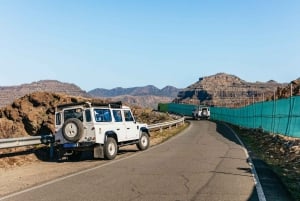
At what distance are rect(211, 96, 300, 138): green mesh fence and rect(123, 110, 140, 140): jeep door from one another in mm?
9270

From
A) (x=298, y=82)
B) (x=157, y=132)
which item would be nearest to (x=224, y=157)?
(x=157, y=132)

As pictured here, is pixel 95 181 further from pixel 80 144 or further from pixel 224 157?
pixel 224 157

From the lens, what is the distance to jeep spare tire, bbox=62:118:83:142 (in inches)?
648

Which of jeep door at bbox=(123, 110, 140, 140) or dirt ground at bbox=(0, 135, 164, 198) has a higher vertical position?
jeep door at bbox=(123, 110, 140, 140)

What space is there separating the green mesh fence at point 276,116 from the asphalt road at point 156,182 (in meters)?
9.56

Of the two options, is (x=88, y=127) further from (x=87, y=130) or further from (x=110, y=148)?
(x=110, y=148)

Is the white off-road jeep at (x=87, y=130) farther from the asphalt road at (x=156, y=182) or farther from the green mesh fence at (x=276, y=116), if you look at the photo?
the green mesh fence at (x=276, y=116)

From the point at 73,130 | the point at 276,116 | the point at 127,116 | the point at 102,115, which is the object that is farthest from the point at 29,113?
the point at 73,130

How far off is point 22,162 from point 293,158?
1016 cm

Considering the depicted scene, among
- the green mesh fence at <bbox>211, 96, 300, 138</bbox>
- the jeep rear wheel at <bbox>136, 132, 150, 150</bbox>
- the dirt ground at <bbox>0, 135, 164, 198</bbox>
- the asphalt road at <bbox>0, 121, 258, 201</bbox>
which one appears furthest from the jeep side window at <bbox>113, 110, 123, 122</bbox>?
the green mesh fence at <bbox>211, 96, 300, 138</bbox>

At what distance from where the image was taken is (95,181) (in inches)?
453

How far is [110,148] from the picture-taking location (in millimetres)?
17094

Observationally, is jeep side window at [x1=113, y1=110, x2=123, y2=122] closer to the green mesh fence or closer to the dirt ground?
the dirt ground

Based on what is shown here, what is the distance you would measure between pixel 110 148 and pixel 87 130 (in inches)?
46.1
